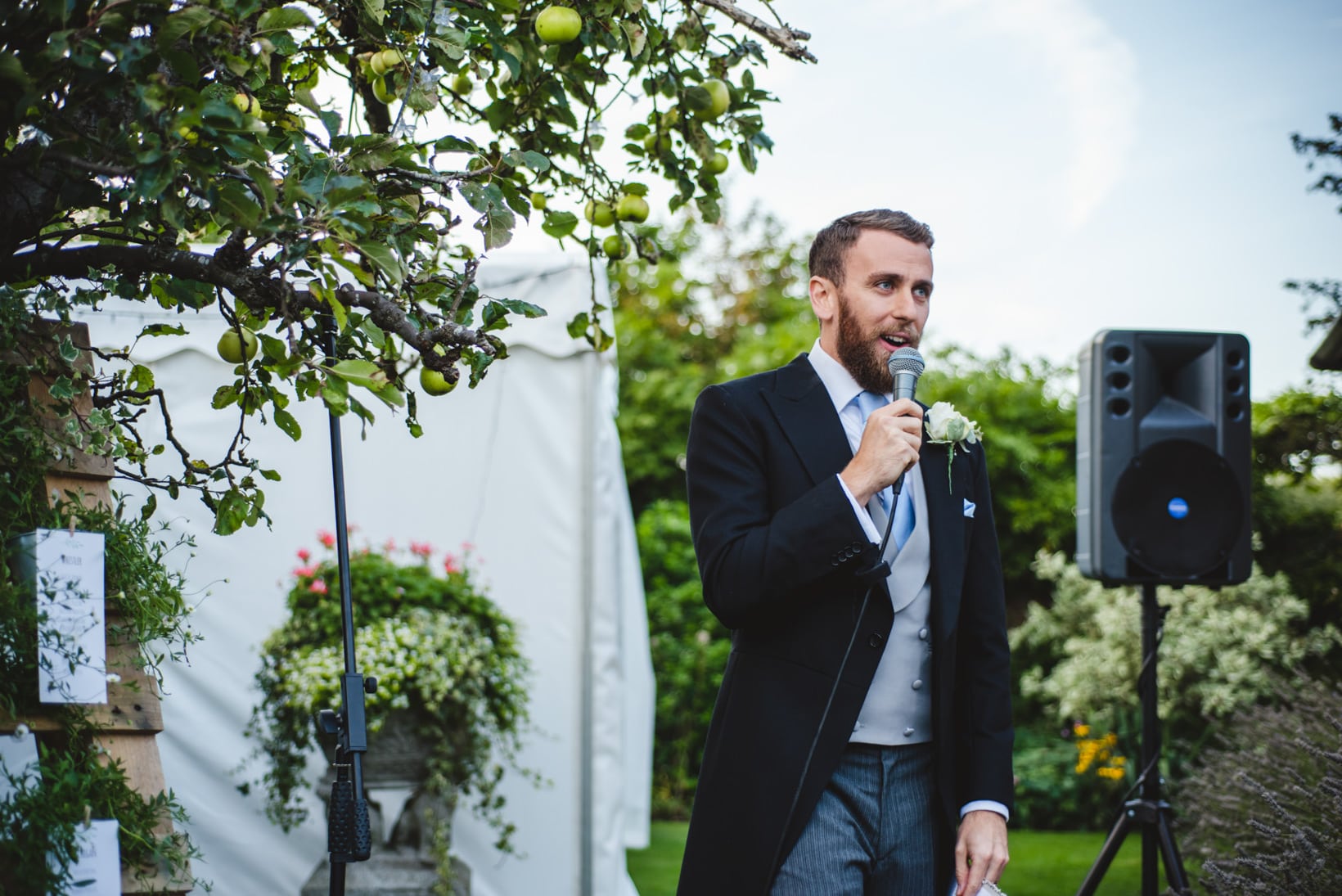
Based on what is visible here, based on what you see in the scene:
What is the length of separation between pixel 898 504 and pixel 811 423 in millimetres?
212

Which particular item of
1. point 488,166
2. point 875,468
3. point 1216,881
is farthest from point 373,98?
point 1216,881

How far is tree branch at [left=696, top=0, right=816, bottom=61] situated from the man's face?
1.16 ft

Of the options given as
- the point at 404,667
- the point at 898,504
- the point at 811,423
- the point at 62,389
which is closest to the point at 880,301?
the point at 811,423

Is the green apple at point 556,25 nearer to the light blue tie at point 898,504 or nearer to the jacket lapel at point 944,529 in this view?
the light blue tie at point 898,504

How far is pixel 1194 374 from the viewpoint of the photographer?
360cm

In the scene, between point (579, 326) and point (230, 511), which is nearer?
point (230, 511)

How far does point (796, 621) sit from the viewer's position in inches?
68.3

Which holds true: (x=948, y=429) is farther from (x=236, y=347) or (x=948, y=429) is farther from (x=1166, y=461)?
(x=1166, y=461)

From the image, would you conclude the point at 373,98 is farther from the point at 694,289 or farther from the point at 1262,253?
the point at 694,289

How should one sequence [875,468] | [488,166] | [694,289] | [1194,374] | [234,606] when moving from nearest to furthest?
[488,166] < [875,468] < [1194,374] < [234,606] < [694,289]

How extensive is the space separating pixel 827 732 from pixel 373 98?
1381 mm

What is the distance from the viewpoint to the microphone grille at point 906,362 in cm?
174

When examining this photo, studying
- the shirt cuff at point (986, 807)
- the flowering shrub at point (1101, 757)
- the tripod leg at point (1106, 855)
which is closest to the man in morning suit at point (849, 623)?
the shirt cuff at point (986, 807)

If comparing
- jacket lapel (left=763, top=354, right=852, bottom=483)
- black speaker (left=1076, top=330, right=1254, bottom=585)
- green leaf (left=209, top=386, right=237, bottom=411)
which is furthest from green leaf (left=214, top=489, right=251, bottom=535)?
black speaker (left=1076, top=330, right=1254, bottom=585)
